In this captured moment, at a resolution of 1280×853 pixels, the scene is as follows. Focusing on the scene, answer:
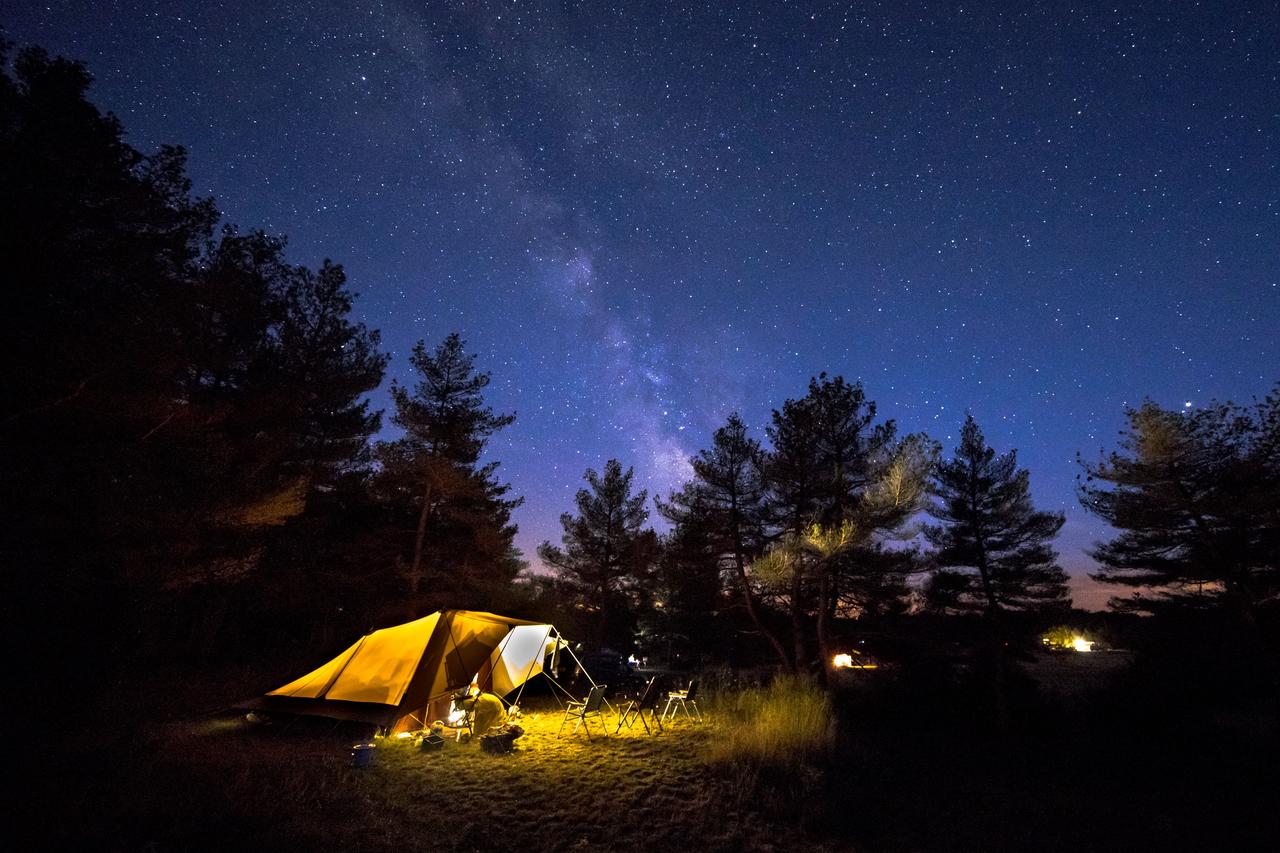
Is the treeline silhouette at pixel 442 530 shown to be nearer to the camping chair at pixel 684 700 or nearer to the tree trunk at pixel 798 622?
the tree trunk at pixel 798 622

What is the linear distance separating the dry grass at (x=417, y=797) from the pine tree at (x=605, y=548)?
796 inches

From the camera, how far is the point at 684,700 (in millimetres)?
10648

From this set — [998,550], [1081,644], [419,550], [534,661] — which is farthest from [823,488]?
[1081,644]

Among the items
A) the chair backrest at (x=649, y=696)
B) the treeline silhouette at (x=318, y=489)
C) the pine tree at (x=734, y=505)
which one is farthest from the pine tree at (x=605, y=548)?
the chair backrest at (x=649, y=696)

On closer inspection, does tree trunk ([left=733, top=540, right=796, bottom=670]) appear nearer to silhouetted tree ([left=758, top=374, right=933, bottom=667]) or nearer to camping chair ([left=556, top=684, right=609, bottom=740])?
silhouetted tree ([left=758, top=374, right=933, bottom=667])

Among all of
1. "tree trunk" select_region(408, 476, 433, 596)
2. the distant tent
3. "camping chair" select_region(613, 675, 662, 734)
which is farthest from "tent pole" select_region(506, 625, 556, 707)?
"tree trunk" select_region(408, 476, 433, 596)

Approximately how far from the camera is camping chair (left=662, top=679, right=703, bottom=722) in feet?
33.9

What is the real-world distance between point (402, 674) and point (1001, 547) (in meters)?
16.3

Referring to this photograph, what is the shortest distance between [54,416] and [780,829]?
10829 mm

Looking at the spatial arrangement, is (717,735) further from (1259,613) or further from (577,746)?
(1259,613)

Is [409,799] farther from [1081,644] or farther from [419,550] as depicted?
[1081,644]

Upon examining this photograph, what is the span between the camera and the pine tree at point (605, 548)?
28656 mm

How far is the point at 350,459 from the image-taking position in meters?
17.0

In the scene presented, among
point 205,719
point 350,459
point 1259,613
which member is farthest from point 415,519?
point 1259,613
